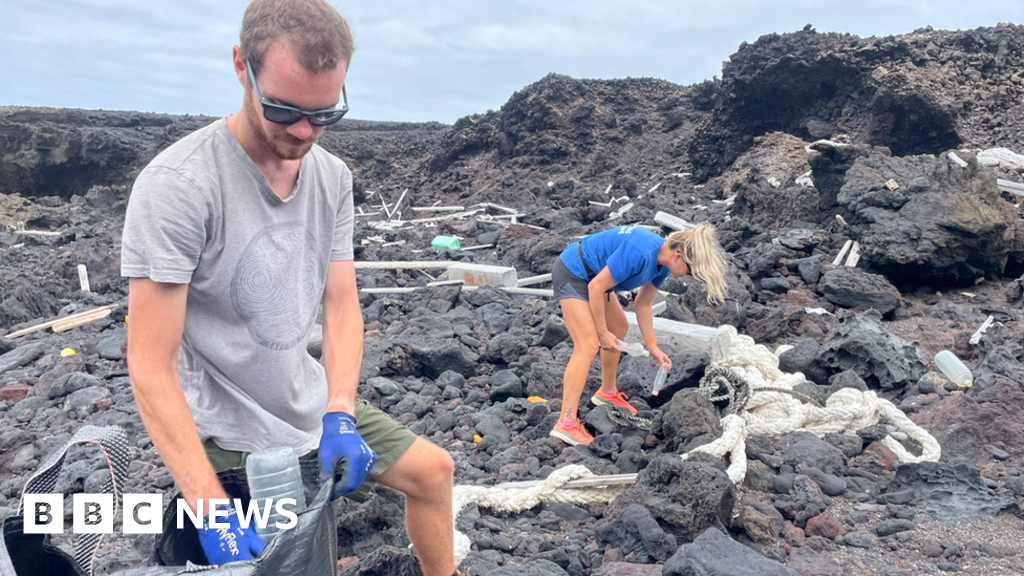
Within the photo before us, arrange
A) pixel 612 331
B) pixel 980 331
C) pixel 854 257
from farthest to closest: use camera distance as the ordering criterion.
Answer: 1. pixel 854 257
2. pixel 980 331
3. pixel 612 331

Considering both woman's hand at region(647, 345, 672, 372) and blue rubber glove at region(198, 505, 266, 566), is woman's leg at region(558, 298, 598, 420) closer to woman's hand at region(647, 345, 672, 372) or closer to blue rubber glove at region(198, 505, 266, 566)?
woman's hand at region(647, 345, 672, 372)

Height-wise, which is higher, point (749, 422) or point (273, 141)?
point (273, 141)

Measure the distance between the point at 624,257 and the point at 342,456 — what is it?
9.84 ft

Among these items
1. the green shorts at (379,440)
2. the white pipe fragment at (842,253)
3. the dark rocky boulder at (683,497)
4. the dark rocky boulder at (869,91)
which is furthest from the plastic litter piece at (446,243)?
the green shorts at (379,440)

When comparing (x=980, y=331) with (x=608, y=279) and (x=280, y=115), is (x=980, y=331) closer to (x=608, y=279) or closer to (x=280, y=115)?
(x=608, y=279)

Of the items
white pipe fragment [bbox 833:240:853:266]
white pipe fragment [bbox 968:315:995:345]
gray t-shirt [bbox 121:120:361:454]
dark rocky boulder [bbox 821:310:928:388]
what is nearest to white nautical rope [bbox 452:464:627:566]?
gray t-shirt [bbox 121:120:361:454]

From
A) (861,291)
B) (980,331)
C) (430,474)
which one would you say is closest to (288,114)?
(430,474)

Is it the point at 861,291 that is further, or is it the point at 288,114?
the point at 861,291

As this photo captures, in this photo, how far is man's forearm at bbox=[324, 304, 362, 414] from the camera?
2336mm

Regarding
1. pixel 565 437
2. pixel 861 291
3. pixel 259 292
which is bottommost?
pixel 565 437

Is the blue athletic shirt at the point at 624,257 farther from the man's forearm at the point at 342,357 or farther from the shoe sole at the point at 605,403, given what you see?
the man's forearm at the point at 342,357

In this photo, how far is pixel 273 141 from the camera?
2.02 meters

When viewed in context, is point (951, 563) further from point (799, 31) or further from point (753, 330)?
point (799, 31)

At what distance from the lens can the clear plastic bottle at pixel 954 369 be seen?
5.86m
